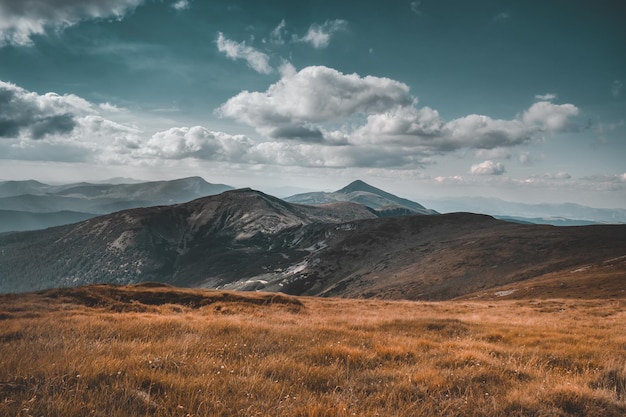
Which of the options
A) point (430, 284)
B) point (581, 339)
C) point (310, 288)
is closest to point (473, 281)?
point (430, 284)

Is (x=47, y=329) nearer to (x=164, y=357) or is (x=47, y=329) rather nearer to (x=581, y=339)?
(x=164, y=357)

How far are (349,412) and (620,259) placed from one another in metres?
106

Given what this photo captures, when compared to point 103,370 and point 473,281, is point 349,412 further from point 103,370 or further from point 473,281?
point 473,281

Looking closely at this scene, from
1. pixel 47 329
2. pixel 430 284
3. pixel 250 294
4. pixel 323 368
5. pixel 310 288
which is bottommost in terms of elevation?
Result: pixel 310 288

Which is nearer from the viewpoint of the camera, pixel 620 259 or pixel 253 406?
pixel 253 406

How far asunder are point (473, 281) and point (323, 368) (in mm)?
112482

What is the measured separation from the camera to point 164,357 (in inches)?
245

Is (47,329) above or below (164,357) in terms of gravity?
below

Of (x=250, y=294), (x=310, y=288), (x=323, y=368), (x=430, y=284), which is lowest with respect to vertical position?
(x=310, y=288)

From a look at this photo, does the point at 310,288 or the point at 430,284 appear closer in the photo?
the point at 430,284

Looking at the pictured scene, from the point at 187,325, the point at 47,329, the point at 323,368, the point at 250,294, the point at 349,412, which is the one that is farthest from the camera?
the point at 250,294

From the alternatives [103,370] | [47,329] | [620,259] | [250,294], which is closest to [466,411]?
[103,370]

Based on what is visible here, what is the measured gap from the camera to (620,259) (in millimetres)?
82250

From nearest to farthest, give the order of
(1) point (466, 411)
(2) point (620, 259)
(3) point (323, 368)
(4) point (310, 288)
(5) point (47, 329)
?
1. (1) point (466, 411)
2. (3) point (323, 368)
3. (5) point (47, 329)
4. (2) point (620, 259)
5. (4) point (310, 288)
